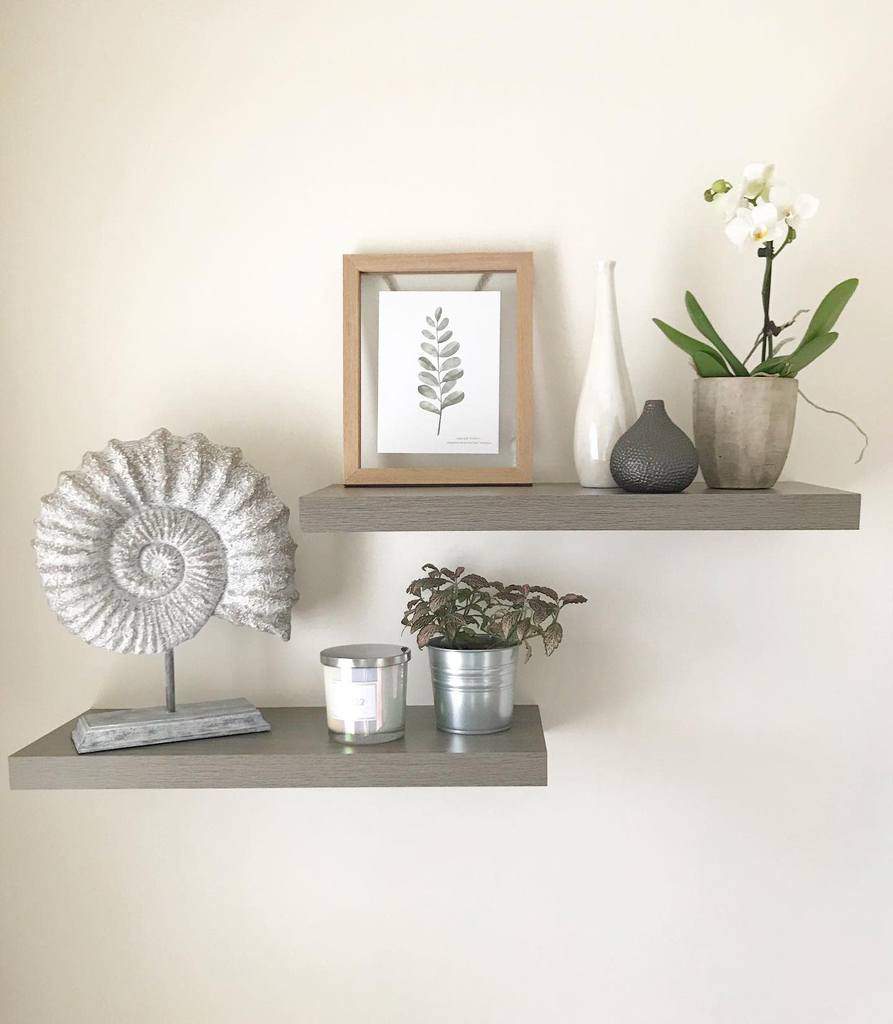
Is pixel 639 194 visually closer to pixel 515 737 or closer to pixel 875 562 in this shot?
pixel 875 562

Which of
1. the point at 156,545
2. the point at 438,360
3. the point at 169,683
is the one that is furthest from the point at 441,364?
the point at 169,683

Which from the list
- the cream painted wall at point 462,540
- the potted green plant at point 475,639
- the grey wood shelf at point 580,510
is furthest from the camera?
the cream painted wall at point 462,540

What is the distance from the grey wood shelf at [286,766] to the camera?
48.5 inches

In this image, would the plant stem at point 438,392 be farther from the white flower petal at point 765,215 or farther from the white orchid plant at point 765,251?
the white flower petal at point 765,215

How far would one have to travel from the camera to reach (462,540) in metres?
1.44

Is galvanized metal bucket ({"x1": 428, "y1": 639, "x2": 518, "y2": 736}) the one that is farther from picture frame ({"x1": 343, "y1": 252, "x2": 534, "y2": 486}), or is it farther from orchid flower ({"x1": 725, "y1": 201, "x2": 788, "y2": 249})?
orchid flower ({"x1": 725, "y1": 201, "x2": 788, "y2": 249})

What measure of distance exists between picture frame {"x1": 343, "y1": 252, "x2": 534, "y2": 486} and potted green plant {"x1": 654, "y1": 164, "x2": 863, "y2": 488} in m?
0.22

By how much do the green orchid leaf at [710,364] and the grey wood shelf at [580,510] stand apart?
15cm

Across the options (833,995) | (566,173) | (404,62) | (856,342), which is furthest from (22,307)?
(833,995)

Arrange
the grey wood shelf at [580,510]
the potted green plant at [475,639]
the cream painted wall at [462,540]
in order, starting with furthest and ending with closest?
the cream painted wall at [462,540] → the potted green plant at [475,639] → the grey wood shelf at [580,510]

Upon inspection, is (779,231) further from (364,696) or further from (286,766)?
(286,766)

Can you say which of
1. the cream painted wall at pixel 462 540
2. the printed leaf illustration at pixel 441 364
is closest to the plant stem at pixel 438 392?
the printed leaf illustration at pixel 441 364

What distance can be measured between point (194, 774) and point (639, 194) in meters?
0.96

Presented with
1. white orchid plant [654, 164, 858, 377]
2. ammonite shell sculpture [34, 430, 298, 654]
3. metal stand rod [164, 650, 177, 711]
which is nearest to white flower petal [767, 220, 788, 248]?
white orchid plant [654, 164, 858, 377]
